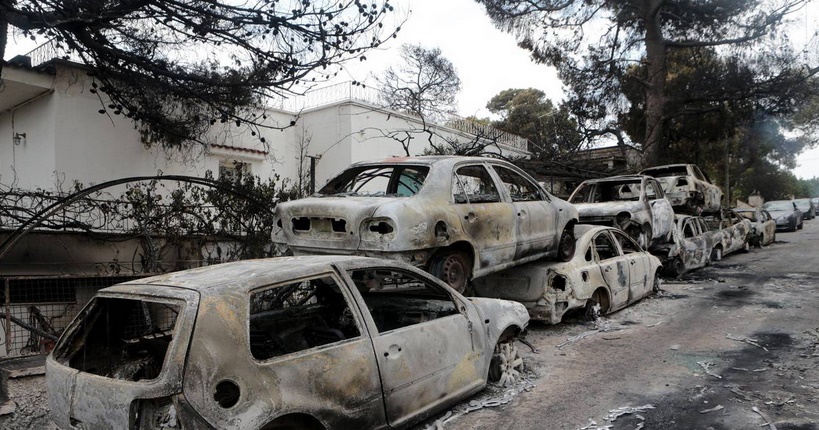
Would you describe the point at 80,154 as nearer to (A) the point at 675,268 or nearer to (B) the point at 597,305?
(B) the point at 597,305

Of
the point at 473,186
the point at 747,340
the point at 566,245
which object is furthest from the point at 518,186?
the point at 747,340

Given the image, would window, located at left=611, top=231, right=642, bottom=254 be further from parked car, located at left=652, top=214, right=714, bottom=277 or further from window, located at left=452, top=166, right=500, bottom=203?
window, located at left=452, top=166, right=500, bottom=203

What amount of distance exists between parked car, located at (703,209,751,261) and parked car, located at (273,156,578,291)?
8.57m

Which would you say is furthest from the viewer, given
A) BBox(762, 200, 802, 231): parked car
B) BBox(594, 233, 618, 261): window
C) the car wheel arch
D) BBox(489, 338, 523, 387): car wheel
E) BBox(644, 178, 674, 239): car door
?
BBox(762, 200, 802, 231): parked car

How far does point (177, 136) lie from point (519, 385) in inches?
268

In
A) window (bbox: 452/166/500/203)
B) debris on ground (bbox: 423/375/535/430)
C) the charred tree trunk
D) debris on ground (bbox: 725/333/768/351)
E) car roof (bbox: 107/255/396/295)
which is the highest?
the charred tree trunk

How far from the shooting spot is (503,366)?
4715mm

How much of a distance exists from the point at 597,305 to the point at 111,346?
235 inches

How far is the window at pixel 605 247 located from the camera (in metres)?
7.86

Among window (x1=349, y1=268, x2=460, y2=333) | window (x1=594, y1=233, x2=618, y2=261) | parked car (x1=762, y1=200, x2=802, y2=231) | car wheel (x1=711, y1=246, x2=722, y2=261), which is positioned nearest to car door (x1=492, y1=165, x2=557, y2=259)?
window (x1=594, y1=233, x2=618, y2=261)

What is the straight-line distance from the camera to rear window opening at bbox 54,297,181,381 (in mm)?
3205

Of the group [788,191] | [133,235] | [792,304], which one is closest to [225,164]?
[133,235]

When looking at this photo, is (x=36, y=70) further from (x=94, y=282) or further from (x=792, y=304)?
(x=792, y=304)

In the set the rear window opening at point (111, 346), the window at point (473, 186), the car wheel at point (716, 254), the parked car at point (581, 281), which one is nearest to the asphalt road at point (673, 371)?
the parked car at point (581, 281)
